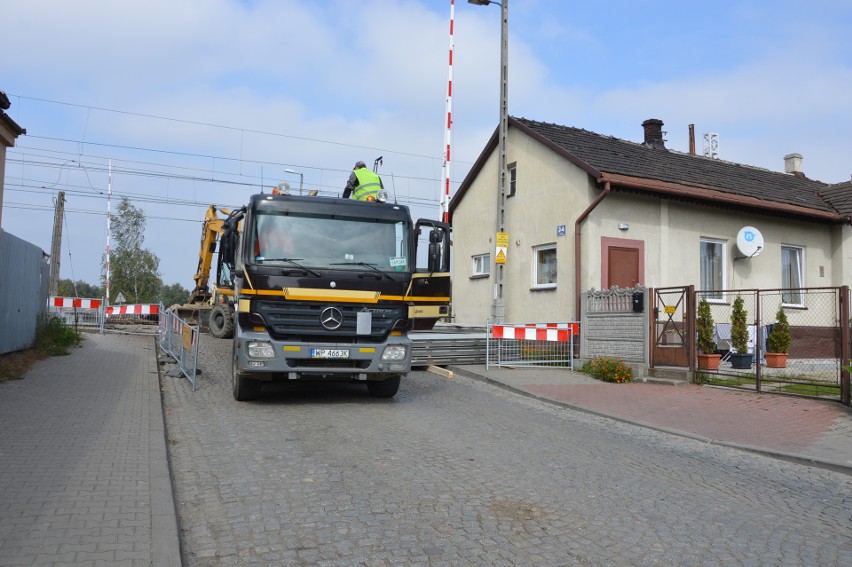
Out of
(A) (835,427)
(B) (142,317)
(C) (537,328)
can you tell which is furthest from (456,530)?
(B) (142,317)

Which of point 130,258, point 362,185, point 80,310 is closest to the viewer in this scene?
point 362,185

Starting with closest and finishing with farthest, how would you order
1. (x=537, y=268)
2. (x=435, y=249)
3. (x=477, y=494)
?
(x=477, y=494), (x=435, y=249), (x=537, y=268)

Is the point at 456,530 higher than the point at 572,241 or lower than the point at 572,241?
lower

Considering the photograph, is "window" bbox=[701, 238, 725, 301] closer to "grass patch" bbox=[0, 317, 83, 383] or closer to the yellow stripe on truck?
the yellow stripe on truck

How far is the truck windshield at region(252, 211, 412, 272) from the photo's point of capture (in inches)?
343

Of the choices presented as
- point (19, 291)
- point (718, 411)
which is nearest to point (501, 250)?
point (718, 411)

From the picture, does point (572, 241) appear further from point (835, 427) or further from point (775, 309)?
point (835, 427)

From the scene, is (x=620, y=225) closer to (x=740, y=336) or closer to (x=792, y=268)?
(x=740, y=336)

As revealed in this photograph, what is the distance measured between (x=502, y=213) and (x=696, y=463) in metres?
9.66

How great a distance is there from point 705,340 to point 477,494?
8.56 meters

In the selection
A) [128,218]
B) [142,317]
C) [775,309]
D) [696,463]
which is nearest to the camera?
[696,463]

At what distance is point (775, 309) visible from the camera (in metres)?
17.7

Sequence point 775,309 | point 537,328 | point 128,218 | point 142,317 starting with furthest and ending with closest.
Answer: point 128,218 < point 142,317 < point 775,309 < point 537,328

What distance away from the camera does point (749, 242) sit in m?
17.1
